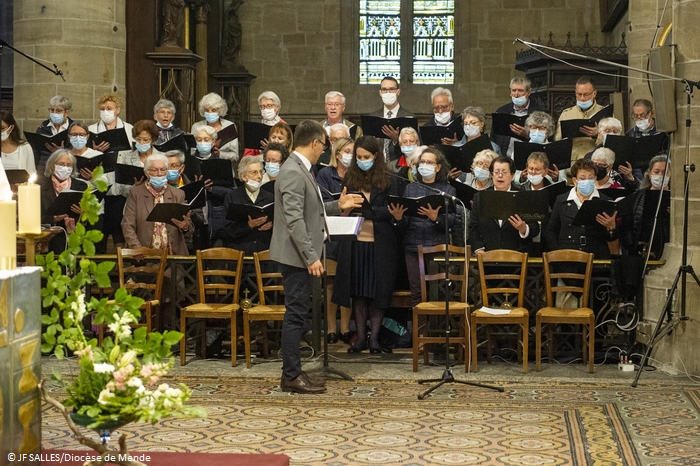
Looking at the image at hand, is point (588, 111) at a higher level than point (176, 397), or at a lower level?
higher

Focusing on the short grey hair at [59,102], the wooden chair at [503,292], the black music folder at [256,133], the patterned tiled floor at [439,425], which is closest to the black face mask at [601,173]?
the wooden chair at [503,292]

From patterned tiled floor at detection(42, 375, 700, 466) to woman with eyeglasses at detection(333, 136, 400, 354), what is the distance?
119 cm

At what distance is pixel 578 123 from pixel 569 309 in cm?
198

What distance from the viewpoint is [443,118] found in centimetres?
1016

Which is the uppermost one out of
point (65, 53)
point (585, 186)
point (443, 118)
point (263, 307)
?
point (65, 53)

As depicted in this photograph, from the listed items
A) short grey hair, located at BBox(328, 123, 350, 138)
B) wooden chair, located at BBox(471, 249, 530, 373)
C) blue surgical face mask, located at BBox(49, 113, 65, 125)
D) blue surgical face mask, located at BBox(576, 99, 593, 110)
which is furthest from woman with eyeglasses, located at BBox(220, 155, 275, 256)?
blue surgical face mask, located at BBox(576, 99, 593, 110)

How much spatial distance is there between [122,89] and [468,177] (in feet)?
14.7

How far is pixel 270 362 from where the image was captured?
8.63 meters

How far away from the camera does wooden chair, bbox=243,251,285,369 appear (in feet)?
27.2

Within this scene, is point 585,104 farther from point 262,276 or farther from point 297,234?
point 297,234

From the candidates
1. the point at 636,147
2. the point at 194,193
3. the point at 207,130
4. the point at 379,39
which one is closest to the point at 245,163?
the point at 194,193

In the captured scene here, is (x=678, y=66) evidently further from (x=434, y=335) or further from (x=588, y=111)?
(x=434, y=335)

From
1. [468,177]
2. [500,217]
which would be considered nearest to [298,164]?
[500,217]

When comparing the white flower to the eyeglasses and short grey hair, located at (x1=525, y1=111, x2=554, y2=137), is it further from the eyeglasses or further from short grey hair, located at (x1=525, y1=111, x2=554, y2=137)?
the eyeglasses
